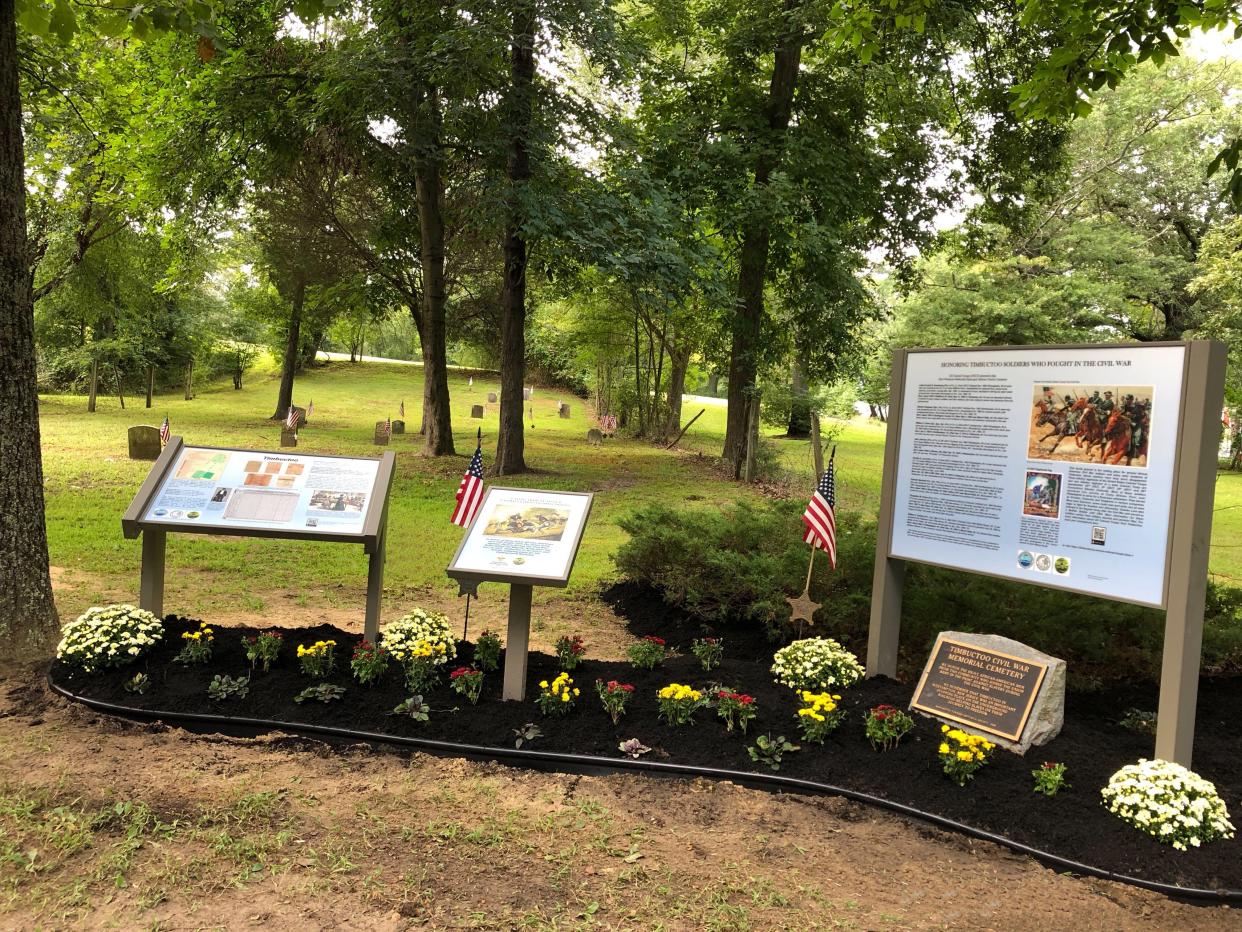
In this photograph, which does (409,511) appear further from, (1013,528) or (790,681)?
(1013,528)

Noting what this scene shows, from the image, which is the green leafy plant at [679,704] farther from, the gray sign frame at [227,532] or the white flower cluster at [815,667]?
the gray sign frame at [227,532]

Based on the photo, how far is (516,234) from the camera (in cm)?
1452

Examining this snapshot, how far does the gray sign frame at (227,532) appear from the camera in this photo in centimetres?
572

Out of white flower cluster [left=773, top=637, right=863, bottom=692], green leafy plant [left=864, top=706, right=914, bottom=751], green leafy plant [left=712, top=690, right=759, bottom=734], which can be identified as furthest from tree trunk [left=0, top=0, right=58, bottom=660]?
green leafy plant [left=864, top=706, right=914, bottom=751]

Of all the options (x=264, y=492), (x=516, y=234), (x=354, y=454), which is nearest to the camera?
(x=264, y=492)

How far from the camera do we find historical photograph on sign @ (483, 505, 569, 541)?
218 inches

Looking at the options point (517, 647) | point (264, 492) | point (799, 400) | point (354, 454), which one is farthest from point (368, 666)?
point (354, 454)

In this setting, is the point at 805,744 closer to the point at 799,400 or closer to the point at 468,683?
the point at 468,683

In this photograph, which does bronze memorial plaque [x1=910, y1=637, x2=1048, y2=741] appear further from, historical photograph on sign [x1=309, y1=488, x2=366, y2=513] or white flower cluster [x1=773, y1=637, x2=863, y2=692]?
historical photograph on sign [x1=309, y1=488, x2=366, y2=513]

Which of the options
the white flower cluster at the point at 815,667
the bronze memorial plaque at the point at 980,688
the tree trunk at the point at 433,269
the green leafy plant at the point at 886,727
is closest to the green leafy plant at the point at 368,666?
the white flower cluster at the point at 815,667

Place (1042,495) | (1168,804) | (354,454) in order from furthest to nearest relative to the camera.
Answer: (354,454) < (1042,495) < (1168,804)

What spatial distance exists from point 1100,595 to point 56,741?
5.54 metres

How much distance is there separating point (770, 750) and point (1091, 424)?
2482 millimetres

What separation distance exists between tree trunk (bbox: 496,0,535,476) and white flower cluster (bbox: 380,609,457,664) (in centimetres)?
935
